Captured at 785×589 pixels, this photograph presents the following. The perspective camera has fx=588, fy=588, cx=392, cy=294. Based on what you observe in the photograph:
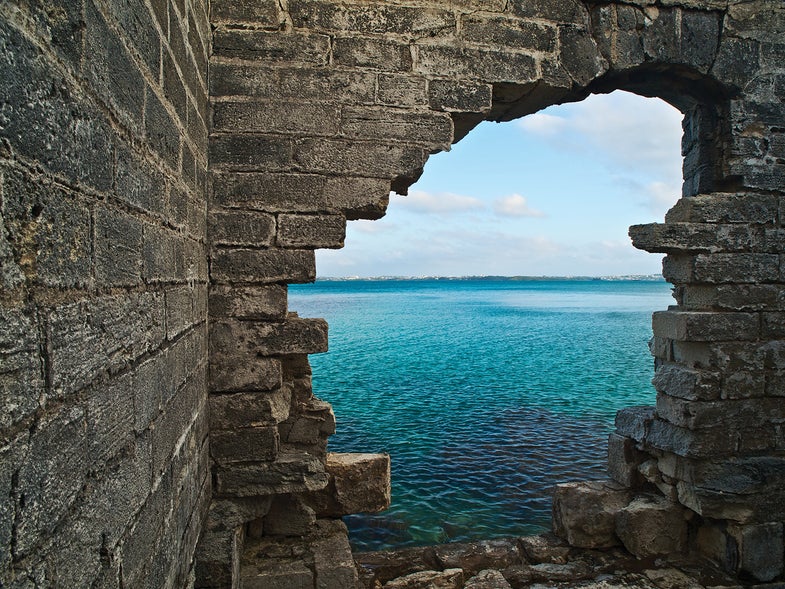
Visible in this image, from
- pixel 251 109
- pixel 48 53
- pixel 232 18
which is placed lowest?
pixel 48 53

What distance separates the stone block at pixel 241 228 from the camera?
3.93 metres

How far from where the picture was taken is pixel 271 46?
3994 millimetres

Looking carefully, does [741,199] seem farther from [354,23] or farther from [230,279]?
[230,279]

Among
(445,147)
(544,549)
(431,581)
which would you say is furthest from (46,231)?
(544,549)

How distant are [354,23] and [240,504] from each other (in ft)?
11.1

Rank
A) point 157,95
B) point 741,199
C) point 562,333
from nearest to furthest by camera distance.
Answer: point 157,95 < point 741,199 < point 562,333

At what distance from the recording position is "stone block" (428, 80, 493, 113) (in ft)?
13.8

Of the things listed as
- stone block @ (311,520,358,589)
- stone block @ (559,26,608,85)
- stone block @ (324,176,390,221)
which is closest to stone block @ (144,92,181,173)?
stone block @ (324,176,390,221)

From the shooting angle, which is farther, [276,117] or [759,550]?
[759,550]

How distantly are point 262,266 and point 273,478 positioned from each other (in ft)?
4.74

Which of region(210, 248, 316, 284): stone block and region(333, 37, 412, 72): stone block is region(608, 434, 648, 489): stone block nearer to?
region(210, 248, 316, 284): stone block

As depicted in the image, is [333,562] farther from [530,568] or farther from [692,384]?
[692,384]

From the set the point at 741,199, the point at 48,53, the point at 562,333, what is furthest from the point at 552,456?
the point at 562,333

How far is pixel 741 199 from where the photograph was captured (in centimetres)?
468
